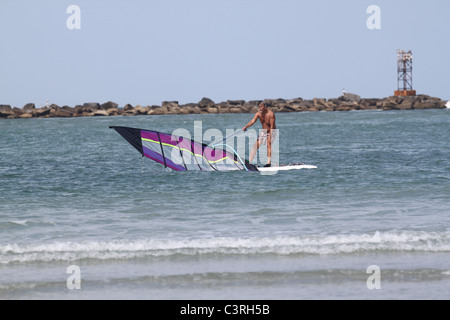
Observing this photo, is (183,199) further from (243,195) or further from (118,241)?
(118,241)

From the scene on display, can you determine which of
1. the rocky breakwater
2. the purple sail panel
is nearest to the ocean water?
the purple sail panel

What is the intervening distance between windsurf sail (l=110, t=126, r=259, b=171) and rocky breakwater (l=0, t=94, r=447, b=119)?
95.3 meters

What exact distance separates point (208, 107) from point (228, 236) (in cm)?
10988

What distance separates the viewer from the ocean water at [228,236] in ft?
25.5

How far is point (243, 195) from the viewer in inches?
579

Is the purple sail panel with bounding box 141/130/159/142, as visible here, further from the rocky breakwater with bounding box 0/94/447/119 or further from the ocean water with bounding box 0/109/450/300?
the rocky breakwater with bounding box 0/94/447/119

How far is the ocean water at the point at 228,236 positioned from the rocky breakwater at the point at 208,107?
98.3 meters

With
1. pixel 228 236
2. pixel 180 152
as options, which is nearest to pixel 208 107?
pixel 180 152

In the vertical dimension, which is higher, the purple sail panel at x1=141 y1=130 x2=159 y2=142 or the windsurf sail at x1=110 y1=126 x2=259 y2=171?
the purple sail panel at x1=141 y1=130 x2=159 y2=142

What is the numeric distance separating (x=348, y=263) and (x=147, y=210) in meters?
5.32

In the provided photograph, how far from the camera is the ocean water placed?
306 inches

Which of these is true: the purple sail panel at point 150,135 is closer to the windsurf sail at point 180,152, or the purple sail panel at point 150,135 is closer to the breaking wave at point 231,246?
→ the windsurf sail at point 180,152
